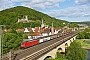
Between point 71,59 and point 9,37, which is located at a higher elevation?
point 9,37

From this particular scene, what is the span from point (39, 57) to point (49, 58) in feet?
38.3

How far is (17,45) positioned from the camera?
52.1m

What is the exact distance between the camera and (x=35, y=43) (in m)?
53.0

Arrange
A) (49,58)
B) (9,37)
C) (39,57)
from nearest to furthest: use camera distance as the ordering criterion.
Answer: (39,57) → (49,58) → (9,37)

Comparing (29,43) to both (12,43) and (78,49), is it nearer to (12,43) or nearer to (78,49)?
(12,43)

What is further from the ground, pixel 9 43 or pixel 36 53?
pixel 9 43

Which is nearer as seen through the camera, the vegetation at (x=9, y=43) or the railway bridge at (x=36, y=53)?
the railway bridge at (x=36, y=53)

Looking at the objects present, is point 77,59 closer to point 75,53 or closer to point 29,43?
point 75,53

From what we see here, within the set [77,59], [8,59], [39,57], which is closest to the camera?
[8,59]

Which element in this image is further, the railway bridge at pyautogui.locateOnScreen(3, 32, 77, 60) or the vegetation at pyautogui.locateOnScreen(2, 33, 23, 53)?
the vegetation at pyautogui.locateOnScreen(2, 33, 23, 53)

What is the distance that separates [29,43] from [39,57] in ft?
58.7

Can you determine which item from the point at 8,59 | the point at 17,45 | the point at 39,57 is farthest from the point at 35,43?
the point at 8,59

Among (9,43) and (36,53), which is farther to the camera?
(9,43)

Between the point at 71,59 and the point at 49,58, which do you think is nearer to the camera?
the point at 49,58
